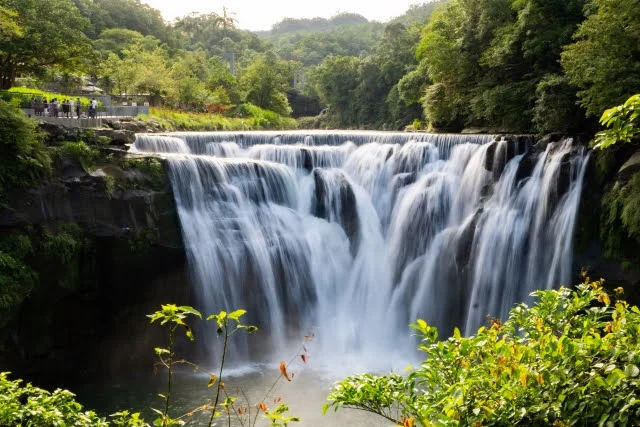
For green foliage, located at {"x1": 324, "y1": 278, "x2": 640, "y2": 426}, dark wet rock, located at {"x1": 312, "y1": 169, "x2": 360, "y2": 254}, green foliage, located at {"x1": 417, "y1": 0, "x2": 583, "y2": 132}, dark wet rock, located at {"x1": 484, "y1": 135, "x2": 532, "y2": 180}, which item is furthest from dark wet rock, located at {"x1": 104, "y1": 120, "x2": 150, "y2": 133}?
green foliage, located at {"x1": 324, "y1": 278, "x2": 640, "y2": 426}

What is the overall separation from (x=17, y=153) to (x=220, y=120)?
995 inches

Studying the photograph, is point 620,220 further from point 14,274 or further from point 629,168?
point 14,274

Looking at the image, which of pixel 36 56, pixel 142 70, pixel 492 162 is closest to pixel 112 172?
pixel 36 56

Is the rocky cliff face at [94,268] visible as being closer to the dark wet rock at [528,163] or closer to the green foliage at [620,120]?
the dark wet rock at [528,163]

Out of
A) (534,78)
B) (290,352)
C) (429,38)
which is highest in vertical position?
(429,38)

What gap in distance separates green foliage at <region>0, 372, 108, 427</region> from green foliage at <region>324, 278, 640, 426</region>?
9.80 feet

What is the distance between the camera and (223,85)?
4956cm

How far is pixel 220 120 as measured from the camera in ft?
132

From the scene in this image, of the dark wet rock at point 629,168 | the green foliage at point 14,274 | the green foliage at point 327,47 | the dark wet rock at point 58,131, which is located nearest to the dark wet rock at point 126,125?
the dark wet rock at point 58,131

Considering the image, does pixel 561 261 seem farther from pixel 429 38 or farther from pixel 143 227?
pixel 429 38

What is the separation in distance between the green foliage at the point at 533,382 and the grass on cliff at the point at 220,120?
91.9 feet

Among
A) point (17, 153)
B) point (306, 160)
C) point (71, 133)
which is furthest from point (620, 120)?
point (306, 160)

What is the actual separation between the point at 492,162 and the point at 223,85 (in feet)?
111

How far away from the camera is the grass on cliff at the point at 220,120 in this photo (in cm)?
3428
